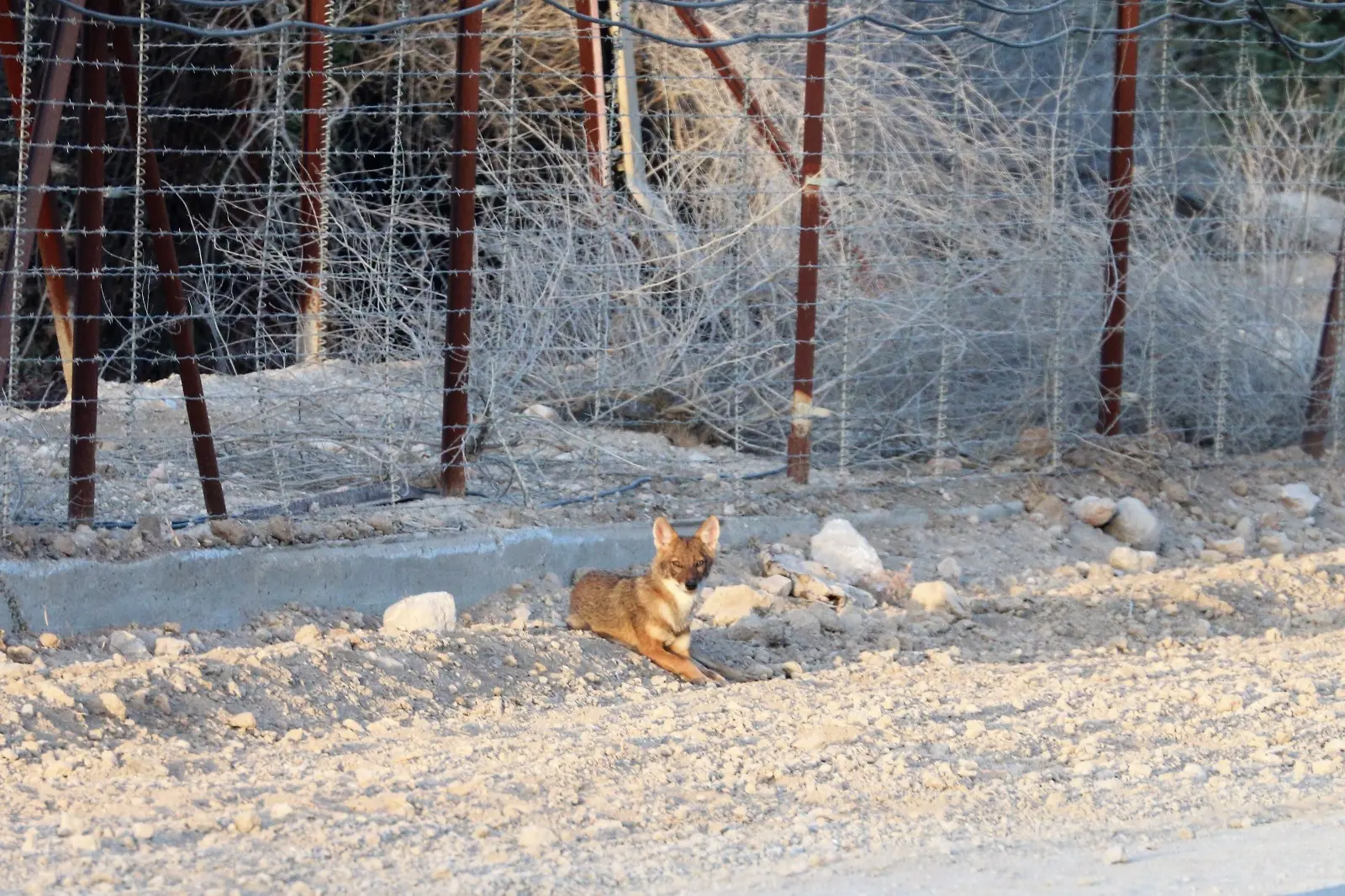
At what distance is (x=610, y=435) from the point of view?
10.2 metres

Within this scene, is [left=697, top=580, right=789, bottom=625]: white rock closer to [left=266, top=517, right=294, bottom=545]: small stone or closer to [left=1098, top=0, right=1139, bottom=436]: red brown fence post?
[left=266, top=517, right=294, bottom=545]: small stone

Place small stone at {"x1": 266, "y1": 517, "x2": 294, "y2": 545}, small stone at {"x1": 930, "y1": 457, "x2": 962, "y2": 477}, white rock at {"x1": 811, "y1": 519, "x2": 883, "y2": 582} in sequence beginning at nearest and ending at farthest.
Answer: small stone at {"x1": 266, "y1": 517, "x2": 294, "y2": 545}
white rock at {"x1": 811, "y1": 519, "x2": 883, "y2": 582}
small stone at {"x1": 930, "y1": 457, "x2": 962, "y2": 477}

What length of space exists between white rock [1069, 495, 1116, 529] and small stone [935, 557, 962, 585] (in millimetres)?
1290

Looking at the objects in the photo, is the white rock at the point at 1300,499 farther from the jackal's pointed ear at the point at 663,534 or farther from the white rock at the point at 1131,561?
the jackal's pointed ear at the point at 663,534

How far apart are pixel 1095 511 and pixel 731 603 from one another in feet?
10.2

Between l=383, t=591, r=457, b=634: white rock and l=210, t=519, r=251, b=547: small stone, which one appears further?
l=210, t=519, r=251, b=547: small stone

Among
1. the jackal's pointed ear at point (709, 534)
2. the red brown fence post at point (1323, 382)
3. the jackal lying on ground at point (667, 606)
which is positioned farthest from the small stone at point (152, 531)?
the red brown fence post at point (1323, 382)

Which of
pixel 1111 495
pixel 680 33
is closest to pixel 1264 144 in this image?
pixel 1111 495

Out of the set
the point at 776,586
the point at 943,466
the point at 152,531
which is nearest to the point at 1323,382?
the point at 943,466

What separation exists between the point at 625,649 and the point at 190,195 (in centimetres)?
917

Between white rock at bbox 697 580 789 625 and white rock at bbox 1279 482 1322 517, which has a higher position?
white rock at bbox 697 580 789 625

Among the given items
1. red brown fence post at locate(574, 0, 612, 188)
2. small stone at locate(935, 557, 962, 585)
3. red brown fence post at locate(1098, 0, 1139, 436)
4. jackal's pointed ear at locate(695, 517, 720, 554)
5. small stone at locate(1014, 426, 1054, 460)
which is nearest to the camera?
jackal's pointed ear at locate(695, 517, 720, 554)

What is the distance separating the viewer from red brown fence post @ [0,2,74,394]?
7.26 metres

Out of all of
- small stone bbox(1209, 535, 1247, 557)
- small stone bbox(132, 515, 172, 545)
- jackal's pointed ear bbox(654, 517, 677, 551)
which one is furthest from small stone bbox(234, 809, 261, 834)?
small stone bbox(1209, 535, 1247, 557)
